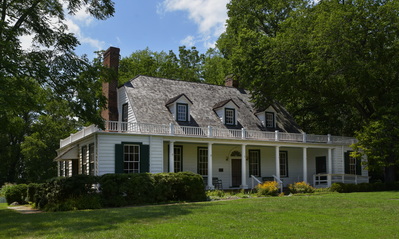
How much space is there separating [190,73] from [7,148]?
23644 mm

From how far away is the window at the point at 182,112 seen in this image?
27.5 metres

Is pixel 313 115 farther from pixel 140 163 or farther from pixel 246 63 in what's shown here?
pixel 140 163

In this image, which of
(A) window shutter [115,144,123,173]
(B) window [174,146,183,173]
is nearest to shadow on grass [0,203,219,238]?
(A) window shutter [115,144,123,173]

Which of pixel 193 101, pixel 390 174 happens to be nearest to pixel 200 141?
pixel 193 101

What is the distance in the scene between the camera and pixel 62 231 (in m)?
9.88

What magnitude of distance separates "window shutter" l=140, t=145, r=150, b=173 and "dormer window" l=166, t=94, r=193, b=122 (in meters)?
4.43

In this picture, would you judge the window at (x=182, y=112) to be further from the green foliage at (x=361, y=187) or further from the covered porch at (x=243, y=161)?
the green foliage at (x=361, y=187)

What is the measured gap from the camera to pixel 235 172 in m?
29.9

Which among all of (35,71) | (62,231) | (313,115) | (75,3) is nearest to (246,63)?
(313,115)

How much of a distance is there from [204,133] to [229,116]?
155 inches

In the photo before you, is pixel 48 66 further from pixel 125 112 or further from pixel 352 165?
pixel 352 165

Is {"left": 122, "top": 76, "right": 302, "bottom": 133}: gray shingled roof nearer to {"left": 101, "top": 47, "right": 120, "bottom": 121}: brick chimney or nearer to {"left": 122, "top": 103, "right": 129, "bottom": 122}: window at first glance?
{"left": 122, "top": 103, "right": 129, "bottom": 122}: window

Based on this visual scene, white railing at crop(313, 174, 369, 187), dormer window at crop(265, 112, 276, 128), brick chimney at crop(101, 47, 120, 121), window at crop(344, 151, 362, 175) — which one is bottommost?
white railing at crop(313, 174, 369, 187)

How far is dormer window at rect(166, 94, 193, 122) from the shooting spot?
27.3 metres
